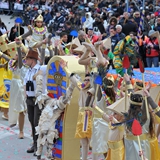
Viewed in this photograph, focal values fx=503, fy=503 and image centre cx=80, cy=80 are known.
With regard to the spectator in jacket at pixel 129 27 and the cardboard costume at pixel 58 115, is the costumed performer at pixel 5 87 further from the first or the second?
the spectator in jacket at pixel 129 27

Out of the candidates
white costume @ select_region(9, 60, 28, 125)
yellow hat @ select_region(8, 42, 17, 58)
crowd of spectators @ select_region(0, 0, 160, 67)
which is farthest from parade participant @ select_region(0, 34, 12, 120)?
crowd of spectators @ select_region(0, 0, 160, 67)

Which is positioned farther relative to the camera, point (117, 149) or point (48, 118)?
point (48, 118)

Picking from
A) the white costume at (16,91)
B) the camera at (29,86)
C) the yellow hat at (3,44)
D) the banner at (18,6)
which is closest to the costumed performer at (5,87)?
the yellow hat at (3,44)

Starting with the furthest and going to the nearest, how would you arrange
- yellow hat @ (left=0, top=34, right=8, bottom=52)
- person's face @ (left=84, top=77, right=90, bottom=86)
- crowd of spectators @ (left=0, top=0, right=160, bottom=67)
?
crowd of spectators @ (left=0, top=0, right=160, bottom=67) < yellow hat @ (left=0, top=34, right=8, bottom=52) < person's face @ (left=84, top=77, right=90, bottom=86)

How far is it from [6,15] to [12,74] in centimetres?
1969

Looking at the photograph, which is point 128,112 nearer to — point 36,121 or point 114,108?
point 114,108

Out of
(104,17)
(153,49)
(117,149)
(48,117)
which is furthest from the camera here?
(104,17)

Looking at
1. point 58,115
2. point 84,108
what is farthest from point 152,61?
point 84,108

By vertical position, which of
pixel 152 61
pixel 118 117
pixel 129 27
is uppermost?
pixel 129 27

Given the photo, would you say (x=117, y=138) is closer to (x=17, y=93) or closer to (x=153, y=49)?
(x=17, y=93)

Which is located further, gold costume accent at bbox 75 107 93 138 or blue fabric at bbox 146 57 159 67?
blue fabric at bbox 146 57 159 67

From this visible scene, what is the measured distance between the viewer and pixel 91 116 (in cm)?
709

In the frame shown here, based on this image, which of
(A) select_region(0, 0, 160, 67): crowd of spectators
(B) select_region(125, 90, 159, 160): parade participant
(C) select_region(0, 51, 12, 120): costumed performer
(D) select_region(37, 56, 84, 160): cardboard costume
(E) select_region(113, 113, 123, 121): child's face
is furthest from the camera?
(A) select_region(0, 0, 160, 67): crowd of spectators

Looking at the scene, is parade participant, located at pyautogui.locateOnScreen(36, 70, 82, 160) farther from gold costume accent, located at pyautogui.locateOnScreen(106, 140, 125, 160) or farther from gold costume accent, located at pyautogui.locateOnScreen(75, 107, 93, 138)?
gold costume accent, located at pyautogui.locateOnScreen(106, 140, 125, 160)
